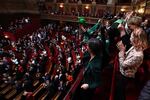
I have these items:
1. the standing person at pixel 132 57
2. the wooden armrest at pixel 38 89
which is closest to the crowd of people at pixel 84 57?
the standing person at pixel 132 57

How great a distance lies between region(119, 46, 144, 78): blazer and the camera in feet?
7.27

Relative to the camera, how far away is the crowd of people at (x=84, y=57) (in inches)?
87.7

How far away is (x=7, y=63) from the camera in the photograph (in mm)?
10742

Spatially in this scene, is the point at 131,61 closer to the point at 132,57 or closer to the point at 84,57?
the point at 132,57

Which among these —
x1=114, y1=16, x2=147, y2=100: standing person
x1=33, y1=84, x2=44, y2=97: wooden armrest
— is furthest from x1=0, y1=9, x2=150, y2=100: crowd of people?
x1=33, y1=84, x2=44, y2=97: wooden armrest

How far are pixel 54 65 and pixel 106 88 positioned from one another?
9.00 m

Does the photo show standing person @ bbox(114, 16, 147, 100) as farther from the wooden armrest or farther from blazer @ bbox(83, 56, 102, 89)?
the wooden armrest

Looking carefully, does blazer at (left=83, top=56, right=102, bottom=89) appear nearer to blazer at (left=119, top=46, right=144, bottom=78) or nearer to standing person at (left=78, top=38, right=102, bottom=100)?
standing person at (left=78, top=38, right=102, bottom=100)

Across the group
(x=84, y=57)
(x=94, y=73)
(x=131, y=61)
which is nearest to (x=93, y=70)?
(x=94, y=73)

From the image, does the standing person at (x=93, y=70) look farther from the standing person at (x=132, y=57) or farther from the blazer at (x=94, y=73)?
the standing person at (x=132, y=57)

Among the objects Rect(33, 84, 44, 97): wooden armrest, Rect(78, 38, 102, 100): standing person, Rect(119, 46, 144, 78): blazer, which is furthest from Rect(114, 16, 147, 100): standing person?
Rect(33, 84, 44, 97): wooden armrest

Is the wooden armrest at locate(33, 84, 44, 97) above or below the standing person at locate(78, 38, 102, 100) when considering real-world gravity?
below

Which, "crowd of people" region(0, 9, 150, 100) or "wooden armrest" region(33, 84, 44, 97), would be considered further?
"wooden armrest" region(33, 84, 44, 97)

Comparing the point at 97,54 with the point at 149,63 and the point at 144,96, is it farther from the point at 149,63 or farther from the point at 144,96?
the point at 149,63
